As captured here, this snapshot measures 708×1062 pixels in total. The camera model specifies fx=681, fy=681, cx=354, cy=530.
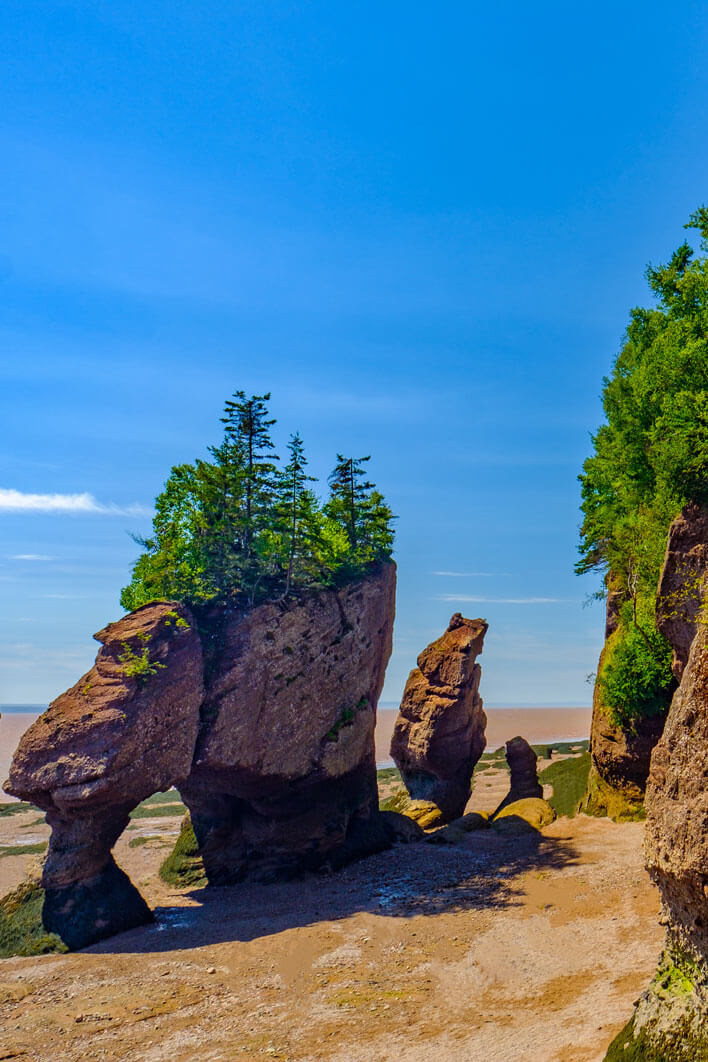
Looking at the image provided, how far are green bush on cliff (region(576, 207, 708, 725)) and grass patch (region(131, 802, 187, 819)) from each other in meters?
47.8

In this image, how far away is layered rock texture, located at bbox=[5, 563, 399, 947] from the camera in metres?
25.9

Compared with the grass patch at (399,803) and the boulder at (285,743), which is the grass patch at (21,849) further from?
the grass patch at (399,803)

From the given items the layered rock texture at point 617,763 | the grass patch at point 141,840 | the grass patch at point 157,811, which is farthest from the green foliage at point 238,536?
the grass patch at point 157,811

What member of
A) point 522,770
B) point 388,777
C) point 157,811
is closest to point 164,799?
point 157,811

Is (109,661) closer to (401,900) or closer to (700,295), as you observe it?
(401,900)

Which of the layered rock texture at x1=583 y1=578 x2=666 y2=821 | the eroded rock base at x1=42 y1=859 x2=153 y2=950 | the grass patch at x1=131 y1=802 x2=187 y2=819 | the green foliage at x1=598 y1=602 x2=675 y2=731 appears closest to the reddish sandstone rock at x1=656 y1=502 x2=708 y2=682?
the green foliage at x1=598 y1=602 x2=675 y2=731

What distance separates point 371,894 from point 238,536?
57.8 ft

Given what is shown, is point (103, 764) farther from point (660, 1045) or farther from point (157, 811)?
point (157, 811)

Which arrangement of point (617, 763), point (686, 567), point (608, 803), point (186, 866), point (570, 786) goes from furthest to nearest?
point (570, 786) < point (186, 866) < point (608, 803) < point (617, 763) < point (686, 567)

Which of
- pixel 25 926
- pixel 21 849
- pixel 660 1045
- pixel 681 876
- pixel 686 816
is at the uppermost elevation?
pixel 686 816

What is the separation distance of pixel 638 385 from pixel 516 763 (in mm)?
24481

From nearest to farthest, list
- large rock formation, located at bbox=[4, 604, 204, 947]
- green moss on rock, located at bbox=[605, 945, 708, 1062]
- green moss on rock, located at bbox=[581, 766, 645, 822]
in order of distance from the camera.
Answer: green moss on rock, located at bbox=[605, 945, 708, 1062] < large rock formation, located at bbox=[4, 604, 204, 947] < green moss on rock, located at bbox=[581, 766, 645, 822]

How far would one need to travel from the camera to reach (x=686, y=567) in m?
19.0

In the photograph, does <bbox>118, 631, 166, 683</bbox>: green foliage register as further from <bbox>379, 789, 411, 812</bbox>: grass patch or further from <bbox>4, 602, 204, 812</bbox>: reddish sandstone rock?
<bbox>379, 789, 411, 812</bbox>: grass patch
